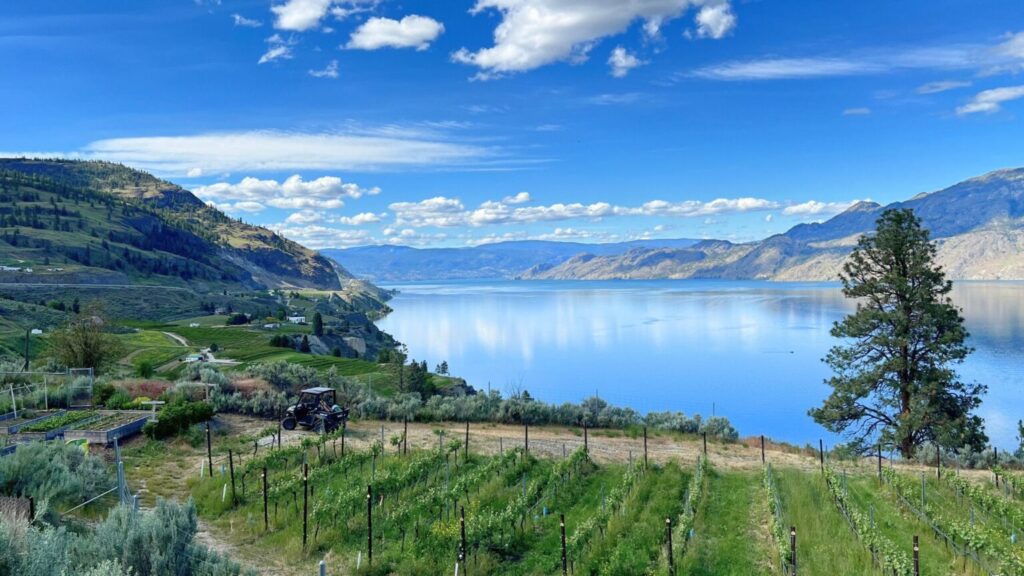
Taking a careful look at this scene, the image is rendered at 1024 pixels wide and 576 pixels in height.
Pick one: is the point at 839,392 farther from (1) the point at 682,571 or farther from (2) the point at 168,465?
(2) the point at 168,465

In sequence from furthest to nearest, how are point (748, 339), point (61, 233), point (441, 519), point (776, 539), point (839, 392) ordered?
point (61, 233) → point (748, 339) → point (839, 392) → point (441, 519) → point (776, 539)

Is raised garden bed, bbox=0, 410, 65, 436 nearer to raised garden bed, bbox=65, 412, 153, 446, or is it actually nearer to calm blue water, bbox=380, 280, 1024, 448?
raised garden bed, bbox=65, 412, 153, 446

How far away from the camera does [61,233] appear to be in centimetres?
15212

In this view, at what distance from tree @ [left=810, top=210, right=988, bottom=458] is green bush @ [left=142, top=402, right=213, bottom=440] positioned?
27.1 metres

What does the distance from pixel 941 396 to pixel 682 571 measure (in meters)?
19.4

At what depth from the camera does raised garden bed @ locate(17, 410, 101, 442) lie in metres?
20.1

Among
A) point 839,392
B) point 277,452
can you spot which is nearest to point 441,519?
point 277,452

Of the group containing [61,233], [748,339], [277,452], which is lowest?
[748,339]

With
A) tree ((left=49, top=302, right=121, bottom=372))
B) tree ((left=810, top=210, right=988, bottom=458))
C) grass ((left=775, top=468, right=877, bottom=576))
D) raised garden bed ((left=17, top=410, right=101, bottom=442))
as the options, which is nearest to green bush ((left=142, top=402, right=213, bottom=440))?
raised garden bed ((left=17, top=410, right=101, bottom=442))

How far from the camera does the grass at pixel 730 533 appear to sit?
495 inches

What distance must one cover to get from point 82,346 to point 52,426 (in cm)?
1552

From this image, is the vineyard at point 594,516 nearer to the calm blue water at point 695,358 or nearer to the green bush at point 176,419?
the green bush at point 176,419

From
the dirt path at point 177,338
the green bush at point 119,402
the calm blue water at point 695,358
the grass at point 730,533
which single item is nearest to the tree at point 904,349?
the grass at point 730,533

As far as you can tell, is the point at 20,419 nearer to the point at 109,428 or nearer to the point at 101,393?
the point at 101,393
